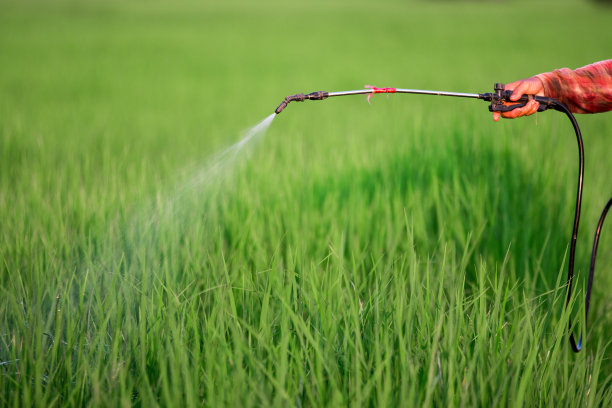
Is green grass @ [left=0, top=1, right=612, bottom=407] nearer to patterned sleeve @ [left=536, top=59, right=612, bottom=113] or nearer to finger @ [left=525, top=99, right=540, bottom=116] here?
finger @ [left=525, top=99, right=540, bottom=116]

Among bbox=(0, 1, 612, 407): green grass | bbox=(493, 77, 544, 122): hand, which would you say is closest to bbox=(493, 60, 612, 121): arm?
bbox=(493, 77, 544, 122): hand

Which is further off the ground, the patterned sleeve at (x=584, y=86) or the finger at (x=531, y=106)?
the patterned sleeve at (x=584, y=86)

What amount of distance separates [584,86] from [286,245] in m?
1.25

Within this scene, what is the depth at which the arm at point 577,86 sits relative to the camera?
1526 millimetres

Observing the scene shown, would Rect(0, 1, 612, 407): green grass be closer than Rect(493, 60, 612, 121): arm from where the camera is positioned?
Yes

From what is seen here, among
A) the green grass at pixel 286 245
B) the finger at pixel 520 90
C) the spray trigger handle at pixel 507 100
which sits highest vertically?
the finger at pixel 520 90

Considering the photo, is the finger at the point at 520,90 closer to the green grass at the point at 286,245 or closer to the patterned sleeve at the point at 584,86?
the patterned sleeve at the point at 584,86

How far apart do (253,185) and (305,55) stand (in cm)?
667

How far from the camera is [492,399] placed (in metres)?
1.19

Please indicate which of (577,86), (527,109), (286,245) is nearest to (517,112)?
(527,109)

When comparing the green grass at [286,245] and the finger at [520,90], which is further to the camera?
the finger at [520,90]

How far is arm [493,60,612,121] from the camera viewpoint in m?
1.53

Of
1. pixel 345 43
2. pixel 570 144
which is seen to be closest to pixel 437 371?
pixel 570 144

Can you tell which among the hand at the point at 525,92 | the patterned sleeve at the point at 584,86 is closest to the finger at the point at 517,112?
the hand at the point at 525,92
